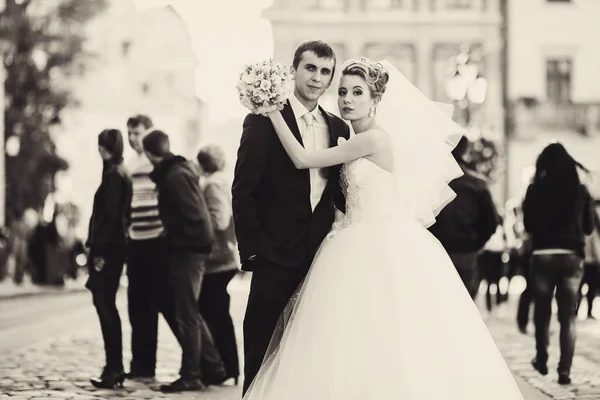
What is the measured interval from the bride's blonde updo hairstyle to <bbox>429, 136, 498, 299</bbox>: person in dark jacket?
394 centimetres

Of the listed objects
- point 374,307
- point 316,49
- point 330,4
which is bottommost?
point 374,307

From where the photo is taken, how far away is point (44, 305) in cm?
2248

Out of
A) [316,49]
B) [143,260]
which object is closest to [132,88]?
[143,260]

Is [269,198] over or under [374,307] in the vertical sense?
over

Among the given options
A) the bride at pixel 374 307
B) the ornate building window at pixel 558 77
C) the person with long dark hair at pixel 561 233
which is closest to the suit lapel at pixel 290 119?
the bride at pixel 374 307

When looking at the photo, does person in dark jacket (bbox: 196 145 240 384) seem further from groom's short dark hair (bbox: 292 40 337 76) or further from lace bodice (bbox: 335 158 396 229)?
groom's short dark hair (bbox: 292 40 337 76)

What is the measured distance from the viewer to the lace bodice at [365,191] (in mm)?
6945

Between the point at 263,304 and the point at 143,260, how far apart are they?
4032 mm

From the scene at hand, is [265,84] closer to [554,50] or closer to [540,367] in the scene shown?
[540,367]

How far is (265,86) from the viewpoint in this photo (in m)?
6.49

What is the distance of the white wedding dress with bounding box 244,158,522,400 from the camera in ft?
21.0

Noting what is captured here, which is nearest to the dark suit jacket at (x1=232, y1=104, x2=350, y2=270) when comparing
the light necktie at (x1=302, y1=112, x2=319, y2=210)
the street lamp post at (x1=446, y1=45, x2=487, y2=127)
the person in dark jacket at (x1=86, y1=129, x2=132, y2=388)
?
the light necktie at (x1=302, y1=112, x2=319, y2=210)

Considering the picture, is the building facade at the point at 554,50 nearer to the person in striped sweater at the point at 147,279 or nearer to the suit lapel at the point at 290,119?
the person in striped sweater at the point at 147,279

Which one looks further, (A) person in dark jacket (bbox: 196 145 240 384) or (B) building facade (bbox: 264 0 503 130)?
Result: (B) building facade (bbox: 264 0 503 130)
